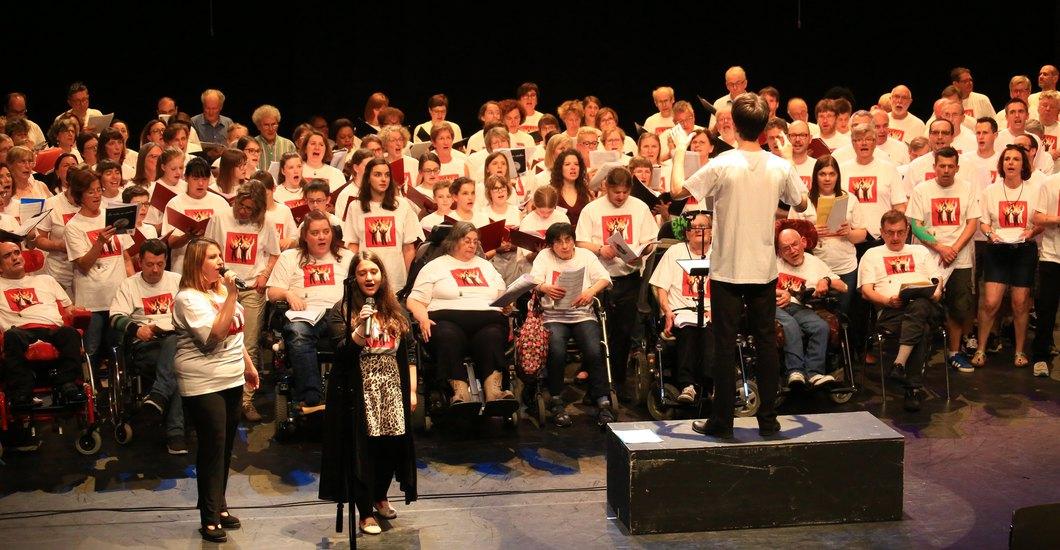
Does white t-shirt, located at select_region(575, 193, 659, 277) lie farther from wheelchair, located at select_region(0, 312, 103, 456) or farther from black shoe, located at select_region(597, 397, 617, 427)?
wheelchair, located at select_region(0, 312, 103, 456)

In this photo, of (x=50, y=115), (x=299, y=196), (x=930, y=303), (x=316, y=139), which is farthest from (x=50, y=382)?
(x=50, y=115)

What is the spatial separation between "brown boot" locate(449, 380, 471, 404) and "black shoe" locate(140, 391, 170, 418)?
5.02ft

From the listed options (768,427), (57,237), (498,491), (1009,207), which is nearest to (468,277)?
(498,491)

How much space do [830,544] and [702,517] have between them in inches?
20.5

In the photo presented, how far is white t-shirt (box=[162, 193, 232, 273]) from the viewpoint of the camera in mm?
7020

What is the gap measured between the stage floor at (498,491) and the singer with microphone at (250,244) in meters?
0.75

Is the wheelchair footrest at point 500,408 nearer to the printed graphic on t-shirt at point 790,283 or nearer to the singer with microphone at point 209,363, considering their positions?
the singer with microphone at point 209,363

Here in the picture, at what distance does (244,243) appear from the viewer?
272 inches

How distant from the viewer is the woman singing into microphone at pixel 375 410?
497cm

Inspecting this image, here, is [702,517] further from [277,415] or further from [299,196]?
[299,196]

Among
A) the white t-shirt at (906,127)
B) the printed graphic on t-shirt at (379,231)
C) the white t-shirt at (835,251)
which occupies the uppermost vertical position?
the white t-shirt at (906,127)

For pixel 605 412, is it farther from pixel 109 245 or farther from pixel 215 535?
pixel 109 245

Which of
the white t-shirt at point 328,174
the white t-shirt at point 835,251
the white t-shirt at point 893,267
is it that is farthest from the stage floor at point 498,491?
the white t-shirt at point 328,174

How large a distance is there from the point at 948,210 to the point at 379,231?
3.66 metres
